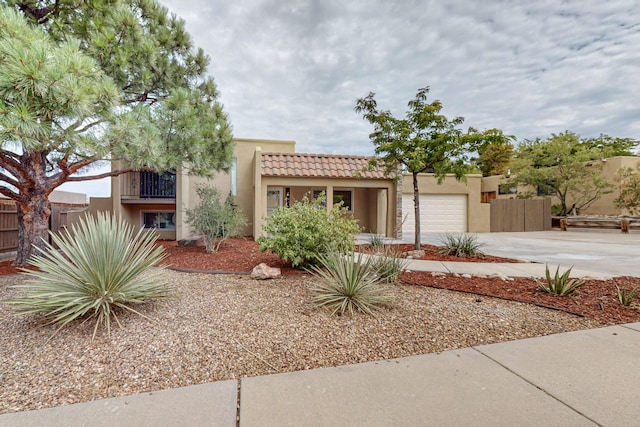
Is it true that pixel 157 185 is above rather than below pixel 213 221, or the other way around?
above

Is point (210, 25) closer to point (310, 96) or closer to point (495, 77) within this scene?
point (310, 96)

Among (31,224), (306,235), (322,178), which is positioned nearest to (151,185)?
(31,224)

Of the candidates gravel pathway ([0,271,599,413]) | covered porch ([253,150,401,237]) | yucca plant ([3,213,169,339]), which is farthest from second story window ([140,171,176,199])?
yucca plant ([3,213,169,339])

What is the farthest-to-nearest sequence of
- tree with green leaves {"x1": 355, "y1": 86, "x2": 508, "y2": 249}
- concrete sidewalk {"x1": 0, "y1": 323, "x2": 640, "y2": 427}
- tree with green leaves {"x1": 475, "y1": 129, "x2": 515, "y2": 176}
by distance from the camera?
tree with green leaves {"x1": 475, "y1": 129, "x2": 515, "y2": 176}
tree with green leaves {"x1": 355, "y1": 86, "x2": 508, "y2": 249}
concrete sidewalk {"x1": 0, "y1": 323, "x2": 640, "y2": 427}

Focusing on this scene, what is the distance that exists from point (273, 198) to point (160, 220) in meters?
5.33

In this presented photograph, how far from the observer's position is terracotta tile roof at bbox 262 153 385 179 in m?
12.2

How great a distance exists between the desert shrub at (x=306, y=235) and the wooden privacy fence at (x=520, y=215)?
1526cm

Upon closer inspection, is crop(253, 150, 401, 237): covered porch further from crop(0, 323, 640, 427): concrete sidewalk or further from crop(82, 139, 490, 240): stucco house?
crop(0, 323, 640, 427): concrete sidewalk

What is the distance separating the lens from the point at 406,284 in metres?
5.46

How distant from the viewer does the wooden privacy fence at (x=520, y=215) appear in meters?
18.4

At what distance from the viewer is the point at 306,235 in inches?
246

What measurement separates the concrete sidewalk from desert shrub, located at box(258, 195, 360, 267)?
3.45 meters

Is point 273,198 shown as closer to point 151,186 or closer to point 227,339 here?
point 151,186

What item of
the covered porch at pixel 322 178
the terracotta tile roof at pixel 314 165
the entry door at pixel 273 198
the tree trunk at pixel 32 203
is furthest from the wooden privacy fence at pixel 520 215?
the tree trunk at pixel 32 203
